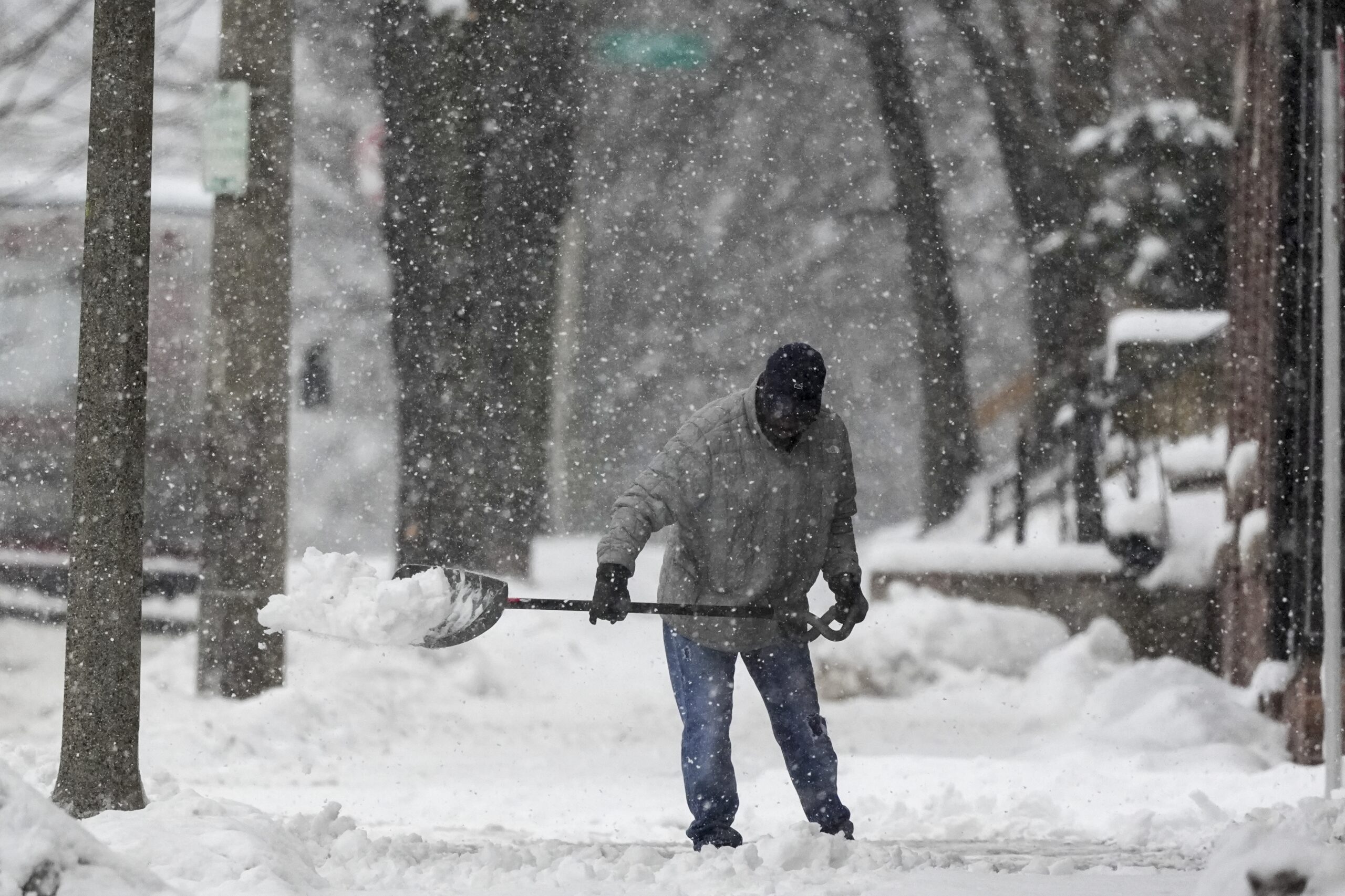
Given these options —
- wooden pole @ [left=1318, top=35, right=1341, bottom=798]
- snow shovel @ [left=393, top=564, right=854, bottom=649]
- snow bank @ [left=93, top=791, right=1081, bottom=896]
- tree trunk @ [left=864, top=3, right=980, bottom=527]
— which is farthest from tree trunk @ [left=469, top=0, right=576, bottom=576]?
snow bank @ [left=93, top=791, right=1081, bottom=896]

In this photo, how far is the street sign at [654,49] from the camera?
45.3 feet

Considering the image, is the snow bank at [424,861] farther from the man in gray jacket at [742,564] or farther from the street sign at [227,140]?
the street sign at [227,140]

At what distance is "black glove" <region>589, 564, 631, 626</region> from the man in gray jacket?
0.13ft

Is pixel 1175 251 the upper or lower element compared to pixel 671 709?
upper

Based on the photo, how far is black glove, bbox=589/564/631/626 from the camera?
15.5 feet

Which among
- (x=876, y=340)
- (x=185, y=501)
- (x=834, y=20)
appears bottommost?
(x=185, y=501)

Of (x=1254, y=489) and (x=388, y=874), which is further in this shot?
(x=1254, y=489)

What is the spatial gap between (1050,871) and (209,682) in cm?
563

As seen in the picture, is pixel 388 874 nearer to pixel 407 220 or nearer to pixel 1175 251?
pixel 407 220

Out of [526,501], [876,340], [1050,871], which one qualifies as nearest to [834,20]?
[876,340]

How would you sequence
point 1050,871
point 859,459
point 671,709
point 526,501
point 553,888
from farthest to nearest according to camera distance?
point 859,459, point 526,501, point 671,709, point 1050,871, point 553,888

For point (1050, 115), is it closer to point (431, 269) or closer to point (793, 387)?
point (431, 269)

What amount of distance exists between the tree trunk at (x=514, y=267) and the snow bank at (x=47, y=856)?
7.82 meters

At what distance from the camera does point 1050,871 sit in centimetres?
514
